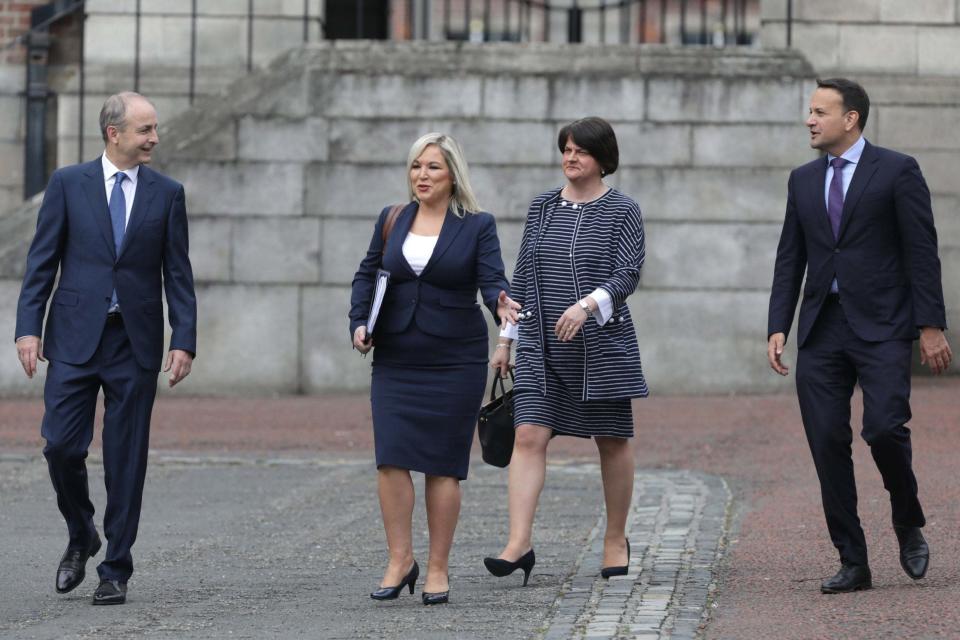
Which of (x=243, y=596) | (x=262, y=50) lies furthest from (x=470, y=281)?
(x=262, y=50)

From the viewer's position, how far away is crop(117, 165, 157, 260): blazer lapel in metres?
6.92

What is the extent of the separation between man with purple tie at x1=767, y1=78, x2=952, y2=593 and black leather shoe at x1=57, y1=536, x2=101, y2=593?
246 centimetres

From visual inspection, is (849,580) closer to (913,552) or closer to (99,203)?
(913,552)

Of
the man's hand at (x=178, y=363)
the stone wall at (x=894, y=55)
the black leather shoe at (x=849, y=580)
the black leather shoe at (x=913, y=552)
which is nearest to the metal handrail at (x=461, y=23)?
the stone wall at (x=894, y=55)

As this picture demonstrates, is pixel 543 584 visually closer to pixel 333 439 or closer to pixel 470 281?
pixel 470 281

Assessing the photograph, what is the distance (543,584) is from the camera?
705 centimetres

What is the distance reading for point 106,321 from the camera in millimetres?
6852

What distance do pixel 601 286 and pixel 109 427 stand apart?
5.80ft

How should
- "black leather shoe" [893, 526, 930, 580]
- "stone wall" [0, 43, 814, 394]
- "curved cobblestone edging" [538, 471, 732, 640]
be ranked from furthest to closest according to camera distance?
"stone wall" [0, 43, 814, 394] → "black leather shoe" [893, 526, 930, 580] → "curved cobblestone edging" [538, 471, 732, 640]

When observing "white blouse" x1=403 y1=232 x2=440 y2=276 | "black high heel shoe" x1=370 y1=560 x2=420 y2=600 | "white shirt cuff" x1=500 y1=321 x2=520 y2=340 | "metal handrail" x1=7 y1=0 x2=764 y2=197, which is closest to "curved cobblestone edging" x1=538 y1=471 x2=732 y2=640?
"black high heel shoe" x1=370 y1=560 x2=420 y2=600

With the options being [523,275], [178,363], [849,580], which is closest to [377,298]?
[523,275]

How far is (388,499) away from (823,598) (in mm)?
1482

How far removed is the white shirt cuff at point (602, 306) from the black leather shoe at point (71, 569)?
1941 mm

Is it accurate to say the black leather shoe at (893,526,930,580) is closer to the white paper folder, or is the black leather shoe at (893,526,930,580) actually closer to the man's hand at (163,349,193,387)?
the white paper folder
